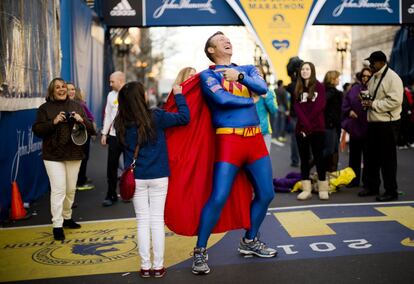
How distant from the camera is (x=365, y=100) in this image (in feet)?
25.8

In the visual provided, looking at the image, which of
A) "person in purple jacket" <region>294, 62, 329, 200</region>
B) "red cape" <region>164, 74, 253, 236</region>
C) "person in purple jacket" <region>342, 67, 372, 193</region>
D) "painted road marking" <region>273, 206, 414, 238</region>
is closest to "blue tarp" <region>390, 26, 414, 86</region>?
"person in purple jacket" <region>342, 67, 372, 193</region>

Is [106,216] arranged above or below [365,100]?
below

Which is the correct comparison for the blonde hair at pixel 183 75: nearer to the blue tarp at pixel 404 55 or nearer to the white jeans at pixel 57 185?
the white jeans at pixel 57 185

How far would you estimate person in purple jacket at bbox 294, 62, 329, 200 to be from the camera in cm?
780

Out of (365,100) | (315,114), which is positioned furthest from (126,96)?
(365,100)

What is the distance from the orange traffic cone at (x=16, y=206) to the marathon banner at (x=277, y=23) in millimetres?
8467

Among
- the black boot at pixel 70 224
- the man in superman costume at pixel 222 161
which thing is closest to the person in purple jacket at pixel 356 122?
the man in superman costume at pixel 222 161

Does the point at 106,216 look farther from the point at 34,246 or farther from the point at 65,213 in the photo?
the point at 34,246

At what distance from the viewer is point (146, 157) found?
446 cm

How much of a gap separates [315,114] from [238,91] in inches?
130

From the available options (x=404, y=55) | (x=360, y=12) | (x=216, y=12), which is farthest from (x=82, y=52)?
(x=404, y=55)

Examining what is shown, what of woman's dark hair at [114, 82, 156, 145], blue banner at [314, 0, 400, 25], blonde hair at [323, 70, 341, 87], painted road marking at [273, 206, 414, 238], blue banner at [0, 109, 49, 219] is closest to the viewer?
woman's dark hair at [114, 82, 156, 145]

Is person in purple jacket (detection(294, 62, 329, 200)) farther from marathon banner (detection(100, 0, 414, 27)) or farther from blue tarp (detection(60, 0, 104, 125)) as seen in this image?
marathon banner (detection(100, 0, 414, 27))

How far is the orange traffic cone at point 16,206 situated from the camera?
7348 millimetres
